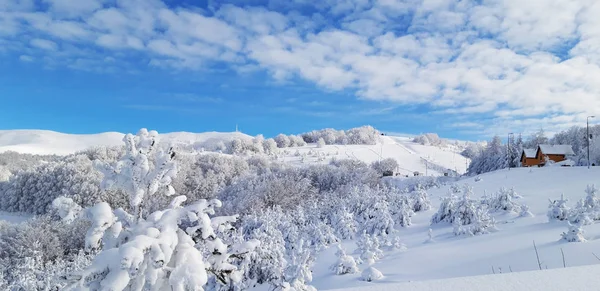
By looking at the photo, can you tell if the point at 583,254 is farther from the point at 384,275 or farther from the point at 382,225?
the point at 382,225

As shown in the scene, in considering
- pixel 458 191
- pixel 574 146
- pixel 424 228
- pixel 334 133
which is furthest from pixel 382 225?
pixel 334 133

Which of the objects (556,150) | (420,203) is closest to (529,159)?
(556,150)

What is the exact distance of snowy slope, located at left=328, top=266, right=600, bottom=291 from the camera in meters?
3.68

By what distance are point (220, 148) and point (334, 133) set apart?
40.9 meters

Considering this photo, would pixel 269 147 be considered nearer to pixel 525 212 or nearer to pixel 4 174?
pixel 4 174

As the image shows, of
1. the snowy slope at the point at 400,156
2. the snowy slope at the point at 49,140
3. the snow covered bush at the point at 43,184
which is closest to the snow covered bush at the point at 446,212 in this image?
the snow covered bush at the point at 43,184

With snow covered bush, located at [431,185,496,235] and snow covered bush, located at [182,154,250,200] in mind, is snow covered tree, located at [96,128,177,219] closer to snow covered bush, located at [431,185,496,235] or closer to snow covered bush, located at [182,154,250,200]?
snow covered bush, located at [431,185,496,235]

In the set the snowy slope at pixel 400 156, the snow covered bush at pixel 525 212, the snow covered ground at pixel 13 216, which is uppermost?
the snowy slope at pixel 400 156

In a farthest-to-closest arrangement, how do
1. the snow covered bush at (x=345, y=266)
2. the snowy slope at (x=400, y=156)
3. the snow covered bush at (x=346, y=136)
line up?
the snow covered bush at (x=346, y=136), the snowy slope at (x=400, y=156), the snow covered bush at (x=345, y=266)

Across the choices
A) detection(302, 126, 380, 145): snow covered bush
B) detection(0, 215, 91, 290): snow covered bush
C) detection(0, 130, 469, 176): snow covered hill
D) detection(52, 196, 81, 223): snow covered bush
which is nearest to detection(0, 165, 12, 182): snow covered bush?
detection(0, 130, 469, 176): snow covered hill

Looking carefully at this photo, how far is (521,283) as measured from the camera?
3795mm

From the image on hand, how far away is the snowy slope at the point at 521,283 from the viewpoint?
3680mm

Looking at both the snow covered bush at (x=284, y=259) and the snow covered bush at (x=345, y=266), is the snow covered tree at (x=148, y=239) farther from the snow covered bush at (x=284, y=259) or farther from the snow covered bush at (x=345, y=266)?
the snow covered bush at (x=345, y=266)

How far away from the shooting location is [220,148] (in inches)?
4210
